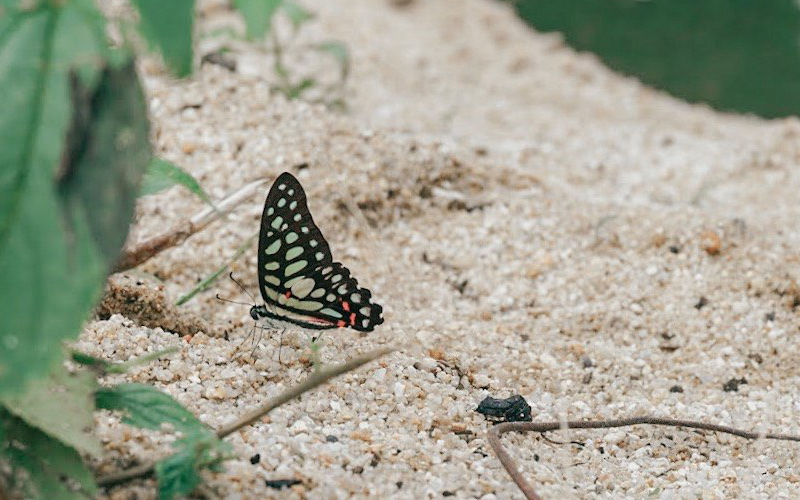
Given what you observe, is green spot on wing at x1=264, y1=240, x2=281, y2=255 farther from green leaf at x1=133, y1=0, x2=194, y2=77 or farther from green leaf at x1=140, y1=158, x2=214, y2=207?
green leaf at x1=133, y1=0, x2=194, y2=77

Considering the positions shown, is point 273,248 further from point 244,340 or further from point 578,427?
point 578,427

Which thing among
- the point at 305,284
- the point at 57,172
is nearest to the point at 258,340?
the point at 305,284

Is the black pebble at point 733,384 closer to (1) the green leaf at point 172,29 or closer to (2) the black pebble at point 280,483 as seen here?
(2) the black pebble at point 280,483

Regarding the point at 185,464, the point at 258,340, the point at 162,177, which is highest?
the point at 162,177

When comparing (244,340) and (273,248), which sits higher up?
(273,248)

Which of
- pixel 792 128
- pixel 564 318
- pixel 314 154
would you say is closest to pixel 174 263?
pixel 314 154

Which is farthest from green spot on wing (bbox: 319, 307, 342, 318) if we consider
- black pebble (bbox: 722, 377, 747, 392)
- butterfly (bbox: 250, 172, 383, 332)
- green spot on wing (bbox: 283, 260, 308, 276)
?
black pebble (bbox: 722, 377, 747, 392)

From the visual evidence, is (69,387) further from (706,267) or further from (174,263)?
(706,267)

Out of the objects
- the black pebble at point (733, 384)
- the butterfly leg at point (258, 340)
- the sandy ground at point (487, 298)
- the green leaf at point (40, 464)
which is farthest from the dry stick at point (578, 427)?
the green leaf at point (40, 464)
